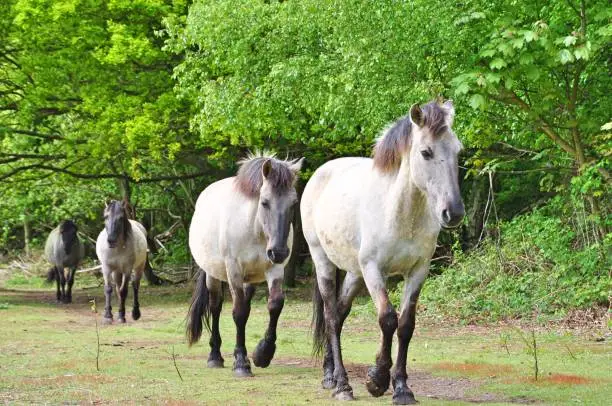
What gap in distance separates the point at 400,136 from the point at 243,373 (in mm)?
3436

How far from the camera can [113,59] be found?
20.8 meters

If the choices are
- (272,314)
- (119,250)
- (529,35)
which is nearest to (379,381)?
(272,314)

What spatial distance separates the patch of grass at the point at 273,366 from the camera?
817cm

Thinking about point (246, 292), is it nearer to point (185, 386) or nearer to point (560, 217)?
point (185, 386)

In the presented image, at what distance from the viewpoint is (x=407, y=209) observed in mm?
7648

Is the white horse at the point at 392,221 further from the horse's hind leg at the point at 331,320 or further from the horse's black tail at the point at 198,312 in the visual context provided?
the horse's black tail at the point at 198,312

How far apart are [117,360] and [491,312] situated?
22.4 ft

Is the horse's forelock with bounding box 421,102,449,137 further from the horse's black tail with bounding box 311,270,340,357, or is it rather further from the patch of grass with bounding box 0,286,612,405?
the horse's black tail with bounding box 311,270,340,357

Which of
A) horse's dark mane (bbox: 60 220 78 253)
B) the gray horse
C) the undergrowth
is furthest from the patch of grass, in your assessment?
horse's dark mane (bbox: 60 220 78 253)

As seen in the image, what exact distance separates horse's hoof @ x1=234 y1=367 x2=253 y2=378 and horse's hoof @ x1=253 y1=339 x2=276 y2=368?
0.23 m

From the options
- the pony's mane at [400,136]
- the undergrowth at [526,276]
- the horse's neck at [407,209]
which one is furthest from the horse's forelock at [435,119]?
the undergrowth at [526,276]

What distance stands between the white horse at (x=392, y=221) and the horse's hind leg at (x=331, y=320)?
11mm

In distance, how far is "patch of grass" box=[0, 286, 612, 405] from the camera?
8172mm

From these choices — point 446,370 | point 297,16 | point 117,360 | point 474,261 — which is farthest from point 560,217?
point 117,360
